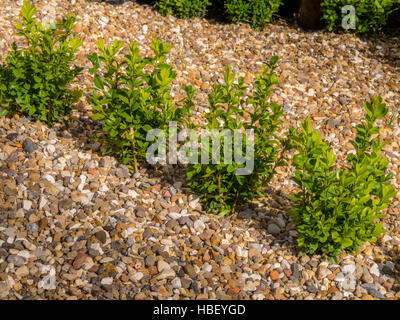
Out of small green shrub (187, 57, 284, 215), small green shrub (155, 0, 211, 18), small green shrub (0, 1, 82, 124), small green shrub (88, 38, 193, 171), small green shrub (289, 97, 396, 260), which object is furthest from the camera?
small green shrub (155, 0, 211, 18)

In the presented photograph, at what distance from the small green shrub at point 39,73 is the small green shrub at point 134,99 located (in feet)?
1.10

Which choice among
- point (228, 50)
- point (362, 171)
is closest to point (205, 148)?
point (362, 171)

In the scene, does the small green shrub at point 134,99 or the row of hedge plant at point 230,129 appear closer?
the row of hedge plant at point 230,129

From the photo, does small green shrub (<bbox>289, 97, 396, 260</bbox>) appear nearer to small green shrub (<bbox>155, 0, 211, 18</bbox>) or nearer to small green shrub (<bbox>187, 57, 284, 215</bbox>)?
small green shrub (<bbox>187, 57, 284, 215</bbox>)

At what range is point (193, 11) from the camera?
17.3ft

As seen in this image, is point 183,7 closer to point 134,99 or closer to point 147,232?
point 134,99

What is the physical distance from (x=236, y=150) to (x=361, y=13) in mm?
3092

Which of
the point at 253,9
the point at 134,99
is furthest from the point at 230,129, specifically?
the point at 253,9

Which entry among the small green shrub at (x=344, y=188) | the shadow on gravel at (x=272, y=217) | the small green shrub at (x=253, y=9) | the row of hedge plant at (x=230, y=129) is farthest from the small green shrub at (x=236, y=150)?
the small green shrub at (x=253, y=9)

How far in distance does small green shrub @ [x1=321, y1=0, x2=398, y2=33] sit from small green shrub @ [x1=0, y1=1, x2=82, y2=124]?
9.74 feet

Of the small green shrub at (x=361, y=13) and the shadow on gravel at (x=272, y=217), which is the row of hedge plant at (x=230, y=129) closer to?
the shadow on gravel at (x=272, y=217)

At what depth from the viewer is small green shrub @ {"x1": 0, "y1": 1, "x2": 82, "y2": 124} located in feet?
10.9

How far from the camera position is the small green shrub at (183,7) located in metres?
5.18

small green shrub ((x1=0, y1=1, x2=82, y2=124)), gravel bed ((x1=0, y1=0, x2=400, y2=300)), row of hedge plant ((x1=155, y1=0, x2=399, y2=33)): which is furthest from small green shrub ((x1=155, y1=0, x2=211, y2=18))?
small green shrub ((x1=0, y1=1, x2=82, y2=124))
